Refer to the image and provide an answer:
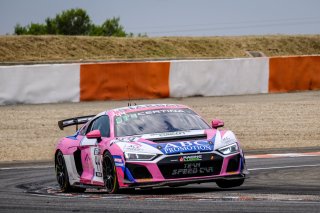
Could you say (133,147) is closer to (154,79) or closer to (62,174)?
(62,174)

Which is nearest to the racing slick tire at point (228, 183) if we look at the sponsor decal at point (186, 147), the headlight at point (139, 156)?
the sponsor decal at point (186, 147)

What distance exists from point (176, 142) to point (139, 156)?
496mm

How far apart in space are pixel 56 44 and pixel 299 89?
15.0m

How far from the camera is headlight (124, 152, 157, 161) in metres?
11.9

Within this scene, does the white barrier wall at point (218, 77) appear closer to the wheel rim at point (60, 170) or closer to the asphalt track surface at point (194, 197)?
the asphalt track surface at point (194, 197)

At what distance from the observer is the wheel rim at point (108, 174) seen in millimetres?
12266

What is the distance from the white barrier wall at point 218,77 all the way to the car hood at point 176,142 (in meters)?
14.8

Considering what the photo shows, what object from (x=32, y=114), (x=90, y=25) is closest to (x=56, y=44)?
(x=32, y=114)

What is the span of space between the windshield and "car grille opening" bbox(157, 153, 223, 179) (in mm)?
917

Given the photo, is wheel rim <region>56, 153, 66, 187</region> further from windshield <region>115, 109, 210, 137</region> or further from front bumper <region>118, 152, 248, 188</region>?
front bumper <region>118, 152, 248, 188</region>

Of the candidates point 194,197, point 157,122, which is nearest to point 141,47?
point 157,122

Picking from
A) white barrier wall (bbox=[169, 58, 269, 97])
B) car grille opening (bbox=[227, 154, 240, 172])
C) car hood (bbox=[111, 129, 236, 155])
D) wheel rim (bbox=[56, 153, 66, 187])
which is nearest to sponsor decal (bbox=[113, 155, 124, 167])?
car hood (bbox=[111, 129, 236, 155])

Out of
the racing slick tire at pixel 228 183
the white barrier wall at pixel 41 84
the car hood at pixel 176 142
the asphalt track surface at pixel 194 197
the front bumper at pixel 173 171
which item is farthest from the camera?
the white barrier wall at pixel 41 84

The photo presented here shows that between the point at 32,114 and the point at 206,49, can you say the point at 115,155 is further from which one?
the point at 206,49
